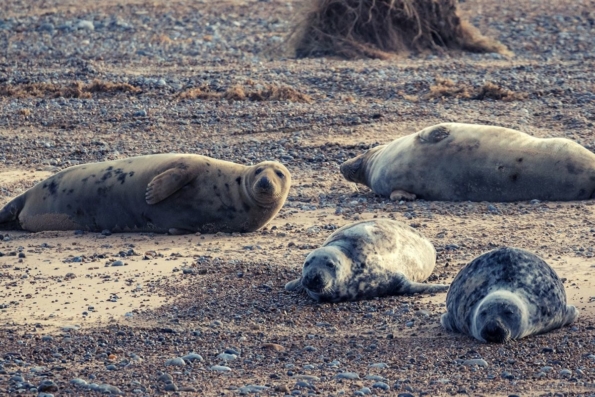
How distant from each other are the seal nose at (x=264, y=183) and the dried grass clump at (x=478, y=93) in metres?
4.85

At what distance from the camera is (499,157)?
27.8ft

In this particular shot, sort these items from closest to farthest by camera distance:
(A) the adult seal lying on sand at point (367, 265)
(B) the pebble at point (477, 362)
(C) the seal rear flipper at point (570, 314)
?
(B) the pebble at point (477, 362), (C) the seal rear flipper at point (570, 314), (A) the adult seal lying on sand at point (367, 265)

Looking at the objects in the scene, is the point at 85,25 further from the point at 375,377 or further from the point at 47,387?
the point at 375,377

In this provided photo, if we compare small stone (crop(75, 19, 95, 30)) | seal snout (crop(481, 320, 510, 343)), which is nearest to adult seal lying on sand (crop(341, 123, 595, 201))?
seal snout (crop(481, 320, 510, 343))

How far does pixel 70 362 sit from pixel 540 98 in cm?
791

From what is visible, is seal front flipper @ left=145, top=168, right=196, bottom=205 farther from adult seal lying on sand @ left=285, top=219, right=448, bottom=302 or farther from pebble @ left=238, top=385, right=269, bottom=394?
pebble @ left=238, top=385, right=269, bottom=394

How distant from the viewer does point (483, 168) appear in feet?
27.7

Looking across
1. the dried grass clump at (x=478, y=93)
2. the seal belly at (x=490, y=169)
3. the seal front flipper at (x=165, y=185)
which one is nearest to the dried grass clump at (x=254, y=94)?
the dried grass clump at (x=478, y=93)

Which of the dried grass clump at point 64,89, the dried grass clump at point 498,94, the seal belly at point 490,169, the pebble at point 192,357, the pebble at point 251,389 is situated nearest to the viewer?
the pebble at point 251,389

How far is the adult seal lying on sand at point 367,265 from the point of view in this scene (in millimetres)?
5863

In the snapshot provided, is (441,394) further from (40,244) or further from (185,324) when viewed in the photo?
(40,244)

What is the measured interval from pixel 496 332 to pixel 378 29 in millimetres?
10419

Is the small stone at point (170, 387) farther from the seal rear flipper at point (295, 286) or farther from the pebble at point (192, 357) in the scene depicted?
the seal rear flipper at point (295, 286)

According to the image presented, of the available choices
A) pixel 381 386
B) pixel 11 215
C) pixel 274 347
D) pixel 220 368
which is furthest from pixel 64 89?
pixel 381 386
